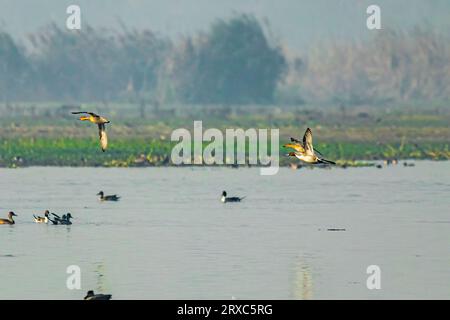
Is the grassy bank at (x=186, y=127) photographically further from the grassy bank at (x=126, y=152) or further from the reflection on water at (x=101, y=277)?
the reflection on water at (x=101, y=277)

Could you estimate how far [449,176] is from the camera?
41469 mm

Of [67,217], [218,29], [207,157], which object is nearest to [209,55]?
[218,29]

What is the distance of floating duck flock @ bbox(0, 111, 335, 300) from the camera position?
81.9ft

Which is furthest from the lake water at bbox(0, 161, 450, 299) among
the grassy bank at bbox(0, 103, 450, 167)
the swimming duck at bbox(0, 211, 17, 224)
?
the grassy bank at bbox(0, 103, 450, 167)

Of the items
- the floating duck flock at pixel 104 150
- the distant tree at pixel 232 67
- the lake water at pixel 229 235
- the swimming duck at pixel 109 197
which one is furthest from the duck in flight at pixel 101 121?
the distant tree at pixel 232 67

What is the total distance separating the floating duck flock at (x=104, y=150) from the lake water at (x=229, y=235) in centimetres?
23

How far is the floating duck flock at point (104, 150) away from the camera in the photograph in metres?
25.0

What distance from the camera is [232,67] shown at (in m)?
95.2

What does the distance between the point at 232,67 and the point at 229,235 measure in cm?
6636

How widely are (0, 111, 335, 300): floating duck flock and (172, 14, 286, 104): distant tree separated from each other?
5898 centimetres

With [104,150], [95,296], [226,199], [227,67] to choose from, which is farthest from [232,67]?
[95,296]

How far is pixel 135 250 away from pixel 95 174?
49.9 feet

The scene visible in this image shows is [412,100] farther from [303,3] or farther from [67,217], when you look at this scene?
[67,217]

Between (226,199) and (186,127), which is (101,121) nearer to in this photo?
(226,199)
